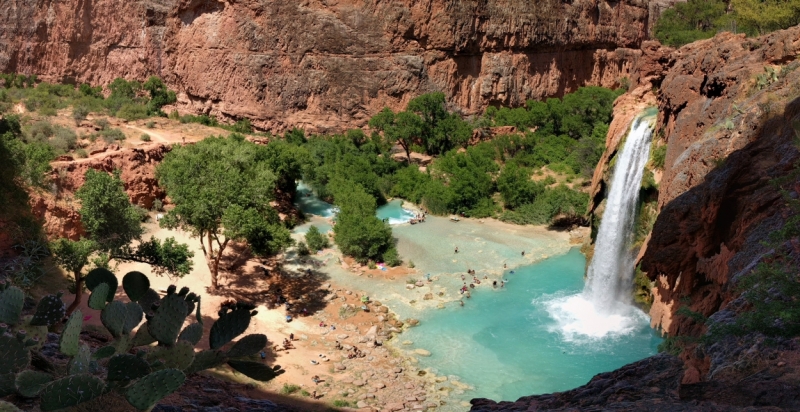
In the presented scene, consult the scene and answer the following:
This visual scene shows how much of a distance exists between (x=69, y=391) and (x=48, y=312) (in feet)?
8.52

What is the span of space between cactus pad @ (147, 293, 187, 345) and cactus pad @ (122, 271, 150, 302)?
2043mm

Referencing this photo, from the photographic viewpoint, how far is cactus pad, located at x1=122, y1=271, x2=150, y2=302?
361 inches

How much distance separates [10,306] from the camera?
289 inches

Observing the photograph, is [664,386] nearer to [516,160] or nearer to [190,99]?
[516,160]

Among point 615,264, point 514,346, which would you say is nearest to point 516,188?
point 615,264

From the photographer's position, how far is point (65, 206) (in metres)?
22.3

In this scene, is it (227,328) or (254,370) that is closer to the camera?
(254,370)

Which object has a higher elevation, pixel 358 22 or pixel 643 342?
pixel 358 22

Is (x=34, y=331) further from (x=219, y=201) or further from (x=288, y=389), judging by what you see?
(x=219, y=201)

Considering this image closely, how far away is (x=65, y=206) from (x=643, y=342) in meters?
→ 20.1

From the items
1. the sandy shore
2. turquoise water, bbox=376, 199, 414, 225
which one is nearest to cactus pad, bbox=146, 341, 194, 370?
the sandy shore

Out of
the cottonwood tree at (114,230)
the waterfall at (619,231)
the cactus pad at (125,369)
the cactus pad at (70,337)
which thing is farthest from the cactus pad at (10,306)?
the waterfall at (619,231)

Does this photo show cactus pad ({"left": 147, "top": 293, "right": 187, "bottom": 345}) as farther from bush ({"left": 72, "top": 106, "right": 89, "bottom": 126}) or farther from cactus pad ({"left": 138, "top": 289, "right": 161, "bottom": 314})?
bush ({"left": 72, "top": 106, "right": 89, "bottom": 126})

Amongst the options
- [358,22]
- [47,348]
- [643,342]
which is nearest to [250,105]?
[358,22]
